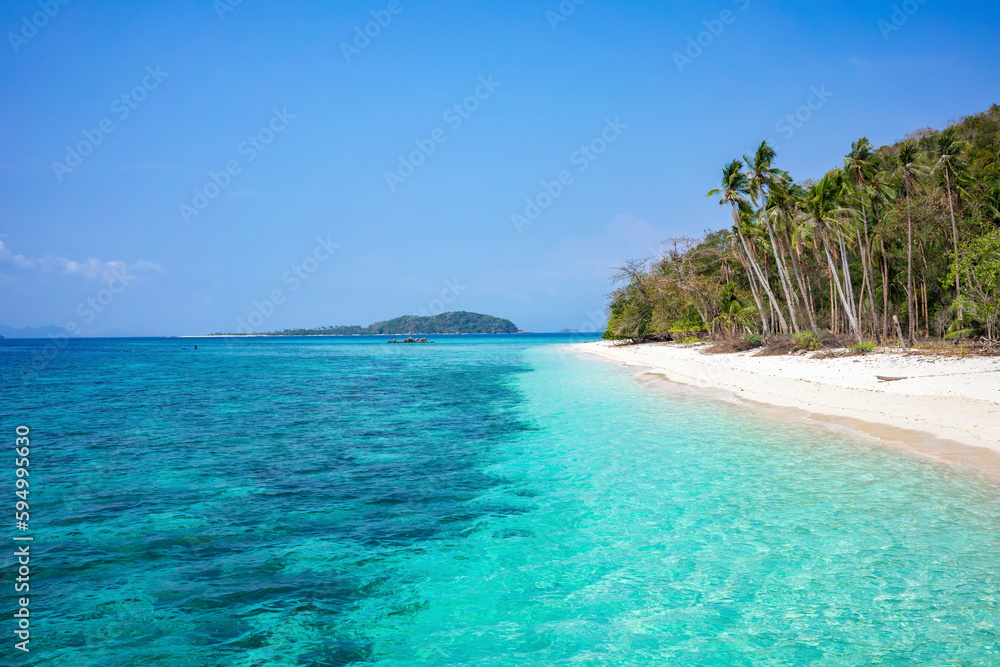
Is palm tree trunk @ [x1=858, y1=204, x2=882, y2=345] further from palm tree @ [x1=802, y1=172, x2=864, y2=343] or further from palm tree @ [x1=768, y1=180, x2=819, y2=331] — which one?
palm tree @ [x1=768, y1=180, x2=819, y2=331]

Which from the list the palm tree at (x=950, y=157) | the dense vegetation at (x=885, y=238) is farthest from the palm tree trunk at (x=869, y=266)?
the palm tree at (x=950, y=157)

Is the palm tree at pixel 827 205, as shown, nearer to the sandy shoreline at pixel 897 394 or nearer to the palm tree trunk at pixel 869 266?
the palm tree trunk at pixel 869 266

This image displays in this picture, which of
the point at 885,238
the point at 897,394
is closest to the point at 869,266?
the point at 885,238

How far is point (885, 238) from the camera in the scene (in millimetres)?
34250

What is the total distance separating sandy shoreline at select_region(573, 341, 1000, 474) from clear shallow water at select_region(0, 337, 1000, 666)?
1.23 meters

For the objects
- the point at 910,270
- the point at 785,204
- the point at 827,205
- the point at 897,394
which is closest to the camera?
the point at 897,394

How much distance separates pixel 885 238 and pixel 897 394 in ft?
76.2

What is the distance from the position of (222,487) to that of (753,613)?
8.47m

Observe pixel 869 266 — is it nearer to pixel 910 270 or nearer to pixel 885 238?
pixel 885 238

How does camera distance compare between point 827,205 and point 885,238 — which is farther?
point 885,238

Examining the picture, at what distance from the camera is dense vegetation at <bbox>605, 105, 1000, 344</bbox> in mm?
25547

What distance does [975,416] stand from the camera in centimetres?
1215

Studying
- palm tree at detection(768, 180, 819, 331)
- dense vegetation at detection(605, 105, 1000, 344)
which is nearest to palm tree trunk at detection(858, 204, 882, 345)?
dense vegetation at detection(605, 105, 1000, 344)

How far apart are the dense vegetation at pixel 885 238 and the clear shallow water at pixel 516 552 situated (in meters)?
15.3
